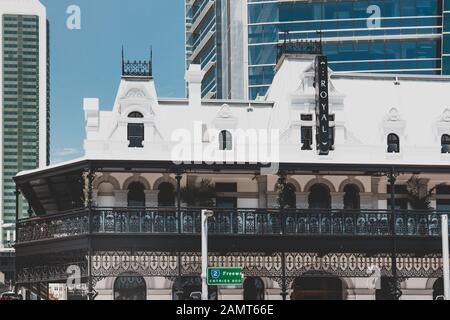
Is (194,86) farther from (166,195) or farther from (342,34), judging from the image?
(342,34)

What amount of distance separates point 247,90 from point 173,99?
45.6 m

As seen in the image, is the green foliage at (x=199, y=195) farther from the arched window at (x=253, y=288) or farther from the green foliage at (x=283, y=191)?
the arched window at (x=253, y=288)

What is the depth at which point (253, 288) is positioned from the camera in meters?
40.7

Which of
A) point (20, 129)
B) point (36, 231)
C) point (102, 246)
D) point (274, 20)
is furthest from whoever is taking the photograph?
point (20, 129)

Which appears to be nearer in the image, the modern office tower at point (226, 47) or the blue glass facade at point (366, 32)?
the blue glass facade at point (366, 32)

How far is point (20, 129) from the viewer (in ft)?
608

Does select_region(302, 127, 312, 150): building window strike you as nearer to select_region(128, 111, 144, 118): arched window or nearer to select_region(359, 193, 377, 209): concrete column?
select_region(359, 193, 377, 209): concrete column

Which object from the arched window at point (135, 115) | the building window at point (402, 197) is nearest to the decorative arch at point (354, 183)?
the building window at point (402, 197)

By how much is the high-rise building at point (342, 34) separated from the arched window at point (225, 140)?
44833 millimetres

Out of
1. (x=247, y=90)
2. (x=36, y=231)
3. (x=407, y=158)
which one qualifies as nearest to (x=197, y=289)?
(x=36, y=231)

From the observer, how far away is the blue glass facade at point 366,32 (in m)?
87.4

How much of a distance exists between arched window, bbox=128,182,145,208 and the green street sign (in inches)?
322
